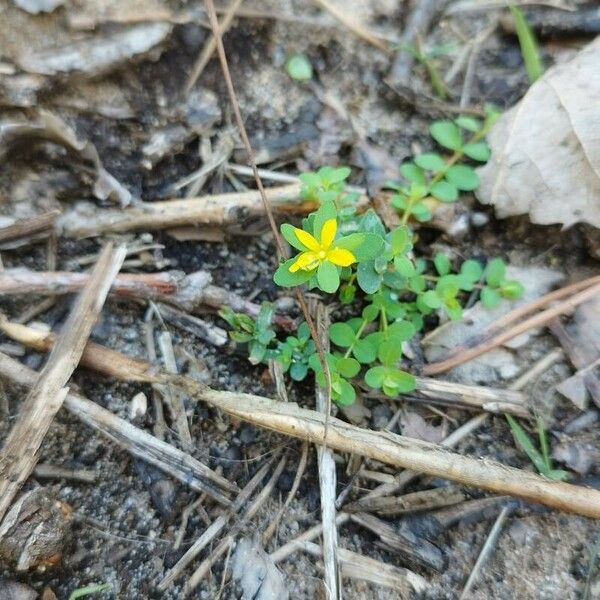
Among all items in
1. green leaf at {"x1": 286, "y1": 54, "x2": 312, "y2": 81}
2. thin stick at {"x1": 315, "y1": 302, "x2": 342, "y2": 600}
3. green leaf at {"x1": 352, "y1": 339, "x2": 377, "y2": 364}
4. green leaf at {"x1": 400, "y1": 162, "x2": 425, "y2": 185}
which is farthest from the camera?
green leaf at {"x1": 286, "y1": 54, "x2": 312, "y2": 81}

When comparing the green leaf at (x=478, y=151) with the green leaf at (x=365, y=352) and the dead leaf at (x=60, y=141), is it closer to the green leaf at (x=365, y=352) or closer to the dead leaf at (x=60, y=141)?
the green leaf at (x=365, y=352)

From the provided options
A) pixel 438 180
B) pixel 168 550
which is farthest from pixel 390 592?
pixel 438 180

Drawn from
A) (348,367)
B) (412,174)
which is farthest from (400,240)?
(412,174)

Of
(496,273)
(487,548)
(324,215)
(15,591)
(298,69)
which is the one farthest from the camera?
(298,69)

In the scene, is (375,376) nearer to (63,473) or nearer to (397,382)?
(397,382)

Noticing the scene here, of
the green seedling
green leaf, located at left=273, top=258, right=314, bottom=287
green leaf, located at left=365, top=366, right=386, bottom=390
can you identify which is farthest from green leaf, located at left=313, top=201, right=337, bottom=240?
green leaf, located at left=365, top=366, right=386, bottom=390

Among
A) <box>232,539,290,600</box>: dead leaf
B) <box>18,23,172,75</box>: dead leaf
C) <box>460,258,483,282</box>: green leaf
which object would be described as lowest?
<box>232,539,290,600</box>: dead leaf

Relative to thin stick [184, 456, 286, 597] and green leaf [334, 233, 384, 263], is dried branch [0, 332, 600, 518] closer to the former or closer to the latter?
thin stick [184, 456, 286, 597]
